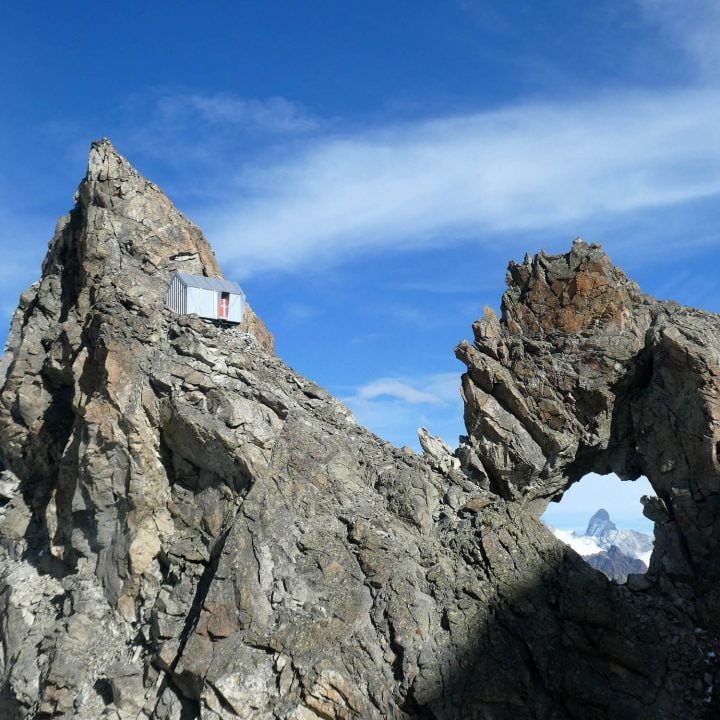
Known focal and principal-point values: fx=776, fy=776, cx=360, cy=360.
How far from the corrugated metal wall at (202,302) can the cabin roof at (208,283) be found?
0.99ft

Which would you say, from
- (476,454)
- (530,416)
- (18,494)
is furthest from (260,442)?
(18,494)

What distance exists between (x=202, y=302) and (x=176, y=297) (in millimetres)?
1327

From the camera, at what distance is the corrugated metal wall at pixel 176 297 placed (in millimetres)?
38375

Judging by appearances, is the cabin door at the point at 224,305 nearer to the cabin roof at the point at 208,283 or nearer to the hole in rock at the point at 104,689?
the cabin roof at the point at 208,283

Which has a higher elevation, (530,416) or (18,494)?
(530,416)

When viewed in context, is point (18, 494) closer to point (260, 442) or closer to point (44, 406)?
point (44, 406)

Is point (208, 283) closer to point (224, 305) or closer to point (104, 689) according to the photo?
point (224, 305)

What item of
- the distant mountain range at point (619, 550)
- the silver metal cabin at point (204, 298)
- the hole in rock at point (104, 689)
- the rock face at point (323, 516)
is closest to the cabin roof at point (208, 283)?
the silver metal cabin at point (204, 298)

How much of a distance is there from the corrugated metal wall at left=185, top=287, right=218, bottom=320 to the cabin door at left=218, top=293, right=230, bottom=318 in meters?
0.31

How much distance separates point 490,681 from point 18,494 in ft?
86.3

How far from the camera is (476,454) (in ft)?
120

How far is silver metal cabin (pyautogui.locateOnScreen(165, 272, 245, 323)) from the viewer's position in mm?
38531

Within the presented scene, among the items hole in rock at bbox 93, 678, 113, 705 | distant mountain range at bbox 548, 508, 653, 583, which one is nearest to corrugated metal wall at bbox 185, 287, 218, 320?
hole in rock at bbox 93, 678, 113, 705

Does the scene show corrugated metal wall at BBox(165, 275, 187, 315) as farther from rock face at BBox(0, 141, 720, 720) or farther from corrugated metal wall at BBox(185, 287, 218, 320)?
rock face at BBox(0, 141, 720, 720)
